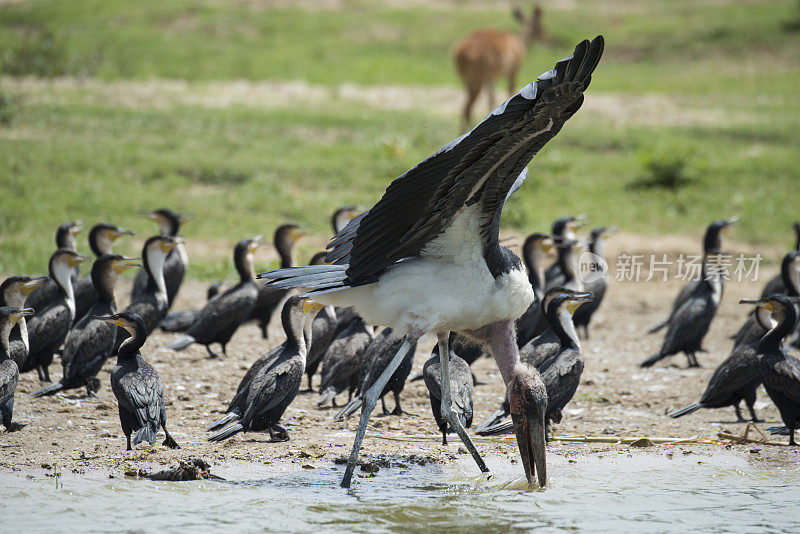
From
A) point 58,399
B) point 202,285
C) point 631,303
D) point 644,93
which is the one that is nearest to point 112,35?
point 644,93

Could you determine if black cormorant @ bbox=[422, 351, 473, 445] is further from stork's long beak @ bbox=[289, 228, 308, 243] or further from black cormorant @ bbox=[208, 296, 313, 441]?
stork's long beak @ bbox=[289, 228, 308, 243]

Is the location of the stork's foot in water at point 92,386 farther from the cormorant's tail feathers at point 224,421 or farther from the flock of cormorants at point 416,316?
the cormorant's tail feathers at point 224,421

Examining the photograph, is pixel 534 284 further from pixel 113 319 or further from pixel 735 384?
pixel 113 319

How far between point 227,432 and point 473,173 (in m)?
2.65

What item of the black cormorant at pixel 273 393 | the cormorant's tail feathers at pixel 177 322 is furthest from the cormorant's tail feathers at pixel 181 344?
the black cormorant at pixel 273 393

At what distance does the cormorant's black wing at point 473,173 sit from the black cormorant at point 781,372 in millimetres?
2748

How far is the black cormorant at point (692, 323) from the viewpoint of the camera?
9.17 metres

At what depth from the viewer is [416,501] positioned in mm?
5574

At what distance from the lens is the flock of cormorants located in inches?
206

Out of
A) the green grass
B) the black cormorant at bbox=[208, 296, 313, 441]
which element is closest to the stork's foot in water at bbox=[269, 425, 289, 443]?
the black cormorant at bbox=[208, 296, 313, 441]

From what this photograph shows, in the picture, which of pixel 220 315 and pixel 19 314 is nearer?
pixel 19 314

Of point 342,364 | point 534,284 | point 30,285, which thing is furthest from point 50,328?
point 534,284

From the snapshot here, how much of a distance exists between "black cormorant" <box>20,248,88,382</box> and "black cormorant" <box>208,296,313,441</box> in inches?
78.5

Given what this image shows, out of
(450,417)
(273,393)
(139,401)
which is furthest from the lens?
(273,393)
